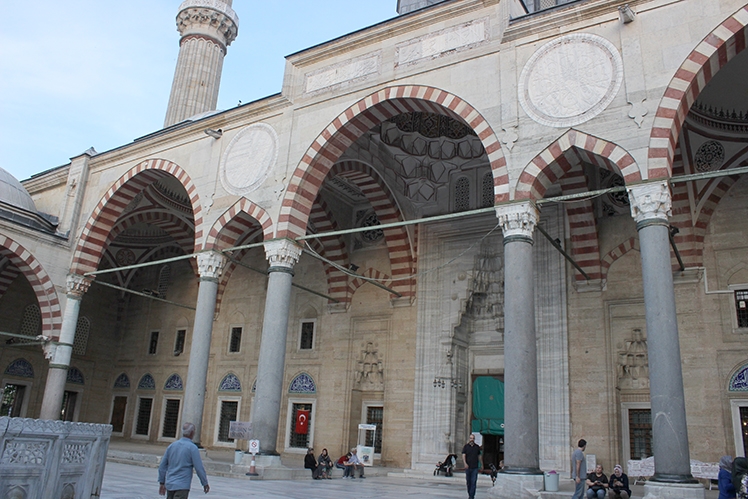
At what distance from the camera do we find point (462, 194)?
1184cm

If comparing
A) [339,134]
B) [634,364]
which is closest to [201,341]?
[339,134]

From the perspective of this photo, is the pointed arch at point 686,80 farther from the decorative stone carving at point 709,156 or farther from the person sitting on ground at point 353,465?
the person sitting on ground at point 353,465

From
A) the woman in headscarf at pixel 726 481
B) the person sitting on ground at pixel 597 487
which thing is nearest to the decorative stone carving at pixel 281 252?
the person sitting on ground at pixel 597 487

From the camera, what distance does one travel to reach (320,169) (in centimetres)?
968

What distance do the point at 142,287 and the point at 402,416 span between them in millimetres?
8715

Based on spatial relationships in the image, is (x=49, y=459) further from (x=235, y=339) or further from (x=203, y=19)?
(x=203, y=19)

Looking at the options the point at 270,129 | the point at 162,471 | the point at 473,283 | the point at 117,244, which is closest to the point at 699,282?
the point at 473,283

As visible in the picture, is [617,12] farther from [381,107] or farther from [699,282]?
[699,282]

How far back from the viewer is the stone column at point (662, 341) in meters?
5.84

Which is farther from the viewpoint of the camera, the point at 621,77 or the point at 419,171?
the point at 419,171

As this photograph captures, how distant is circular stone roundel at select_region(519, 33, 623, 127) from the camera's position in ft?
23.9

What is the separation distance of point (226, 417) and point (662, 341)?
402 inches

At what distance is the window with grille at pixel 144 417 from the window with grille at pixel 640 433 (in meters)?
10.9

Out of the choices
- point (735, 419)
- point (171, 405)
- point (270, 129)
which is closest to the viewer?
point (735, 419)
